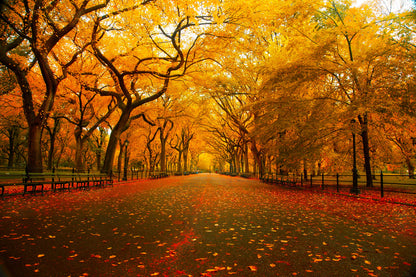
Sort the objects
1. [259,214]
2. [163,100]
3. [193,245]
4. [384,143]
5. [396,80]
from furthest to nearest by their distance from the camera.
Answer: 1. [163,100]
2. [384,143]
3. [396,80]
4. [259,214]
5. [193,245]

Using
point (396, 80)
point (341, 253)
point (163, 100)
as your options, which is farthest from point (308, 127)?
point (163, 100)

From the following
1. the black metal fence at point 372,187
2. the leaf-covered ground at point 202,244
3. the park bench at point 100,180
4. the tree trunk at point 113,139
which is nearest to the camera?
the leaf-covered ground at point 202,244

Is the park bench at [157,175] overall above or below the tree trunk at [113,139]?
below

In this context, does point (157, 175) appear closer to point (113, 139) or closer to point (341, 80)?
point (113, 139)

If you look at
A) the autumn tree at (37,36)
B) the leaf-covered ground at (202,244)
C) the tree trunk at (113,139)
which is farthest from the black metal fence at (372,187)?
the autumn tree at (37,36)

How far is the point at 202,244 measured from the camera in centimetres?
461

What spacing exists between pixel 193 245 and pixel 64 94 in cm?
2222

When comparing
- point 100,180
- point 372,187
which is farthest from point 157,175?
point 372,187

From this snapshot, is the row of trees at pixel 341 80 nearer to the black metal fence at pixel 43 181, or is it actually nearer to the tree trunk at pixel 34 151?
the black metal fence at pixel 43 181

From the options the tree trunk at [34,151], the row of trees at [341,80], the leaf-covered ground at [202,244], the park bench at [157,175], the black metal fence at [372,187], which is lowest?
the park bench at [157,175]

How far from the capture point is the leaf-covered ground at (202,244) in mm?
3479

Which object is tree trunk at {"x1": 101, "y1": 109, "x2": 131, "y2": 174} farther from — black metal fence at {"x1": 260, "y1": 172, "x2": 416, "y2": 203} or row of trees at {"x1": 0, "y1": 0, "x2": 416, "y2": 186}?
black metal fence at {"x1": 260, "y1": 172, "x2": 416, "y2": 203}

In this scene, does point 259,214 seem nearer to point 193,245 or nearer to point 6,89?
point 193,245

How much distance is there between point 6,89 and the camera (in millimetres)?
21406
